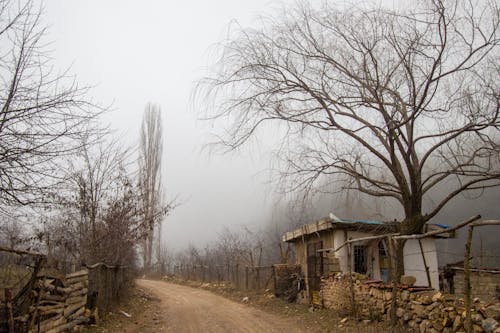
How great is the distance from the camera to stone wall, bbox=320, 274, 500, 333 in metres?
6.05

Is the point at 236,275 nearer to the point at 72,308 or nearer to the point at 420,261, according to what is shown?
the point at 420,261

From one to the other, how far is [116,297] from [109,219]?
2.36 m

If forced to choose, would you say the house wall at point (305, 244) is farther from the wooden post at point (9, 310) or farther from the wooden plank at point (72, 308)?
the wooden post at point (9, 310)

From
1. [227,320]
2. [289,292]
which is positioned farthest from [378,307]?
[289,292]

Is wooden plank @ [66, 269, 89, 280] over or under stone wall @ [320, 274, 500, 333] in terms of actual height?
over

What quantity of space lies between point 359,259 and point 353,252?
2.46 feet

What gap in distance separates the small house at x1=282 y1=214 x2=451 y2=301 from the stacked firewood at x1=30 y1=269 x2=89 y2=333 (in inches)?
283

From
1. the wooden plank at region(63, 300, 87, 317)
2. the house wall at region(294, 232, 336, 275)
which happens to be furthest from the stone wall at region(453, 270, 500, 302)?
the wooden plank at region(63, 300, 87, 317)

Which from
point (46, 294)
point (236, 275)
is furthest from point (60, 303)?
point (236, 275)

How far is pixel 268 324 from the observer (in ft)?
34.9

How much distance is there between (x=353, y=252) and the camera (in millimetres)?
13922

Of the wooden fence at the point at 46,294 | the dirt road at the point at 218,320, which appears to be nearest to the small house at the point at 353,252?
the dirt road at the point at 218,320

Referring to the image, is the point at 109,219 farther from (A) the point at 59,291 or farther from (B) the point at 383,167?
(B) the point at 383,167

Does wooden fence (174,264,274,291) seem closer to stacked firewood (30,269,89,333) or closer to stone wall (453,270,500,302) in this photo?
stone wall (453,270,500,302)
